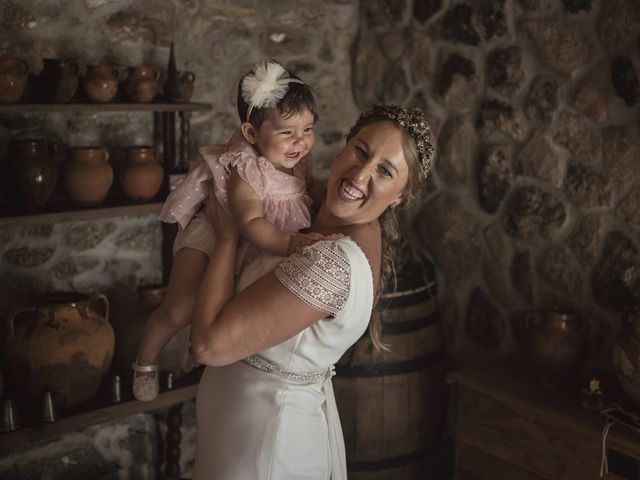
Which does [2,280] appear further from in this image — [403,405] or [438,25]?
[438,25]

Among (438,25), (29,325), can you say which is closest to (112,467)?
(29,325)

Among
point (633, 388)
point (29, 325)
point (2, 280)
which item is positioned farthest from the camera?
point (2, 280)

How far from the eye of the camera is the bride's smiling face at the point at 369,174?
1717mm

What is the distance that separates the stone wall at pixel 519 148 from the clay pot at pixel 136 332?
1216 millimetres

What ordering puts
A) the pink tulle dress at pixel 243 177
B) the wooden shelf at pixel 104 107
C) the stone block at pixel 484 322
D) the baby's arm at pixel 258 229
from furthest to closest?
1. the stone block at pixel 484 322
2. the wooden shelf at pixel 104 107
3. the pink tulle dress at pixel 243 177
4. the baby's arm at pixel 258 229

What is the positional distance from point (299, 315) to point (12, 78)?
56.2 inches

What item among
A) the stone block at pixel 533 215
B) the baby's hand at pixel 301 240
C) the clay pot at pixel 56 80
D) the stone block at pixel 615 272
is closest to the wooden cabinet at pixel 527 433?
the stone block at pixel 615 272

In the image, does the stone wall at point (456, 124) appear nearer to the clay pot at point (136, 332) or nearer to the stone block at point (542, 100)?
the stone block at point (542, 100)

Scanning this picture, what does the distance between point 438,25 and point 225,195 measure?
1.85 metres

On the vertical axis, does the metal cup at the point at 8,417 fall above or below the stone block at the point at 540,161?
below

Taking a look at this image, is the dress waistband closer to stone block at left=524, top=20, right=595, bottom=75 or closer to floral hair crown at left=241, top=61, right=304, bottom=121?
floral hair crown at left=241, top=61, right=304, bottom=121

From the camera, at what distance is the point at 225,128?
329 cm

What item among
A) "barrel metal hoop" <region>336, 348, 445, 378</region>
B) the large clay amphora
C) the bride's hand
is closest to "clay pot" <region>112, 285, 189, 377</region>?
the large clay amphora

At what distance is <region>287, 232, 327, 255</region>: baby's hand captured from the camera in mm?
1670
